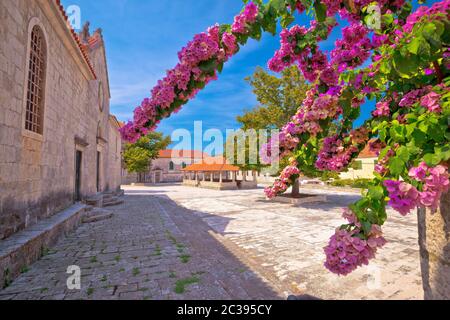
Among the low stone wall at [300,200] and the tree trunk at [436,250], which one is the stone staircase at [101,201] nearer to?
the low stone wall at [300,200]

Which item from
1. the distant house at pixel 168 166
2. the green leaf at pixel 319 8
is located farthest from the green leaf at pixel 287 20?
the distant house at pixel 168 166

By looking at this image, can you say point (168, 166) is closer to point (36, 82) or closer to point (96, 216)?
point (96, 216)

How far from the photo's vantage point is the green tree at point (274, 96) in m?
15.6

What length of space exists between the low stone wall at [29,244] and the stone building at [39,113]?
0.71ft

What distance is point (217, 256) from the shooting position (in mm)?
5273

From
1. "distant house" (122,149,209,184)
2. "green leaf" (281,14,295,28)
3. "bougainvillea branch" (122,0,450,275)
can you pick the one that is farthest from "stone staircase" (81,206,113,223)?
"distant house" (122,149,209,184)

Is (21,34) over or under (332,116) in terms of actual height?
over

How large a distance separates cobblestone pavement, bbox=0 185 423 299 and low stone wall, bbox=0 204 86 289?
6.7 inches

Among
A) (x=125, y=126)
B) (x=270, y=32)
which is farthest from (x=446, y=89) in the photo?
(x=125, y=126)

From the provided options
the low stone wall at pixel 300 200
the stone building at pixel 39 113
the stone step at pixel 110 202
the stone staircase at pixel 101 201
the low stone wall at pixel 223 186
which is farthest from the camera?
the low stone wall at pixel 223 186

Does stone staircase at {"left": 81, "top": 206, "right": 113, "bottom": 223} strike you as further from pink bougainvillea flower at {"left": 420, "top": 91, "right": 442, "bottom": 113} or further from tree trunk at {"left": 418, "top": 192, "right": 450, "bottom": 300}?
pink bougainvillea flower at {"left": 420, "top": 91, "right": 442, "bottom": 113}

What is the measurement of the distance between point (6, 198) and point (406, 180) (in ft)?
19.5

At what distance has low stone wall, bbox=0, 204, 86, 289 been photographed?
372 centimetres
